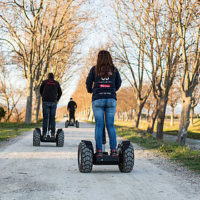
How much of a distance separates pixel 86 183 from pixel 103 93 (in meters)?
1.62

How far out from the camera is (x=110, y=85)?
5.76m

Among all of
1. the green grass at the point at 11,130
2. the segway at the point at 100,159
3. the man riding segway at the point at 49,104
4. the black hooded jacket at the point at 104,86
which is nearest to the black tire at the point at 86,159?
the segway at the point at 100,159

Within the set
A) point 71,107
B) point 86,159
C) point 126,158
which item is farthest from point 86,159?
point 71,107

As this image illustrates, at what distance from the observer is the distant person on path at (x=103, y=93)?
5688mm

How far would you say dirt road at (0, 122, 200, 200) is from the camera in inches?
159

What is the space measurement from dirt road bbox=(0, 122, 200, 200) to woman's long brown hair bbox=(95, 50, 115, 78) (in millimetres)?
1683

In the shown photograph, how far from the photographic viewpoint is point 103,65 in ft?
18.7

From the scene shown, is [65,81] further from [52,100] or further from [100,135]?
[100,135]

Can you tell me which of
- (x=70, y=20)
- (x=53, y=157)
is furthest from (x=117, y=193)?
(x=70, y=20)

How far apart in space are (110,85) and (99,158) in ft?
4.09

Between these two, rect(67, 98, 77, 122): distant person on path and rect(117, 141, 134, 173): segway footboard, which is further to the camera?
rect(67, 98, 77, 122): distant person on path

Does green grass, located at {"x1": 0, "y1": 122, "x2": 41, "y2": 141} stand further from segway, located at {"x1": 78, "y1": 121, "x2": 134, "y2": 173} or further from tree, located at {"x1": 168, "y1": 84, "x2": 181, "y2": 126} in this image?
tree, located at {"x1": 168, "y1": 84, "x2": 181, "y2": 126}

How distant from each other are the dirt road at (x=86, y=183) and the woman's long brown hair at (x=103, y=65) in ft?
5.52

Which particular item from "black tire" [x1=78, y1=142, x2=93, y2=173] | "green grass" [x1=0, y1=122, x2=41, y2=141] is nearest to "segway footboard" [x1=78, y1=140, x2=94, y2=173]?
"black tire" [x1=78, y1=142, x2=93, y2=173]
